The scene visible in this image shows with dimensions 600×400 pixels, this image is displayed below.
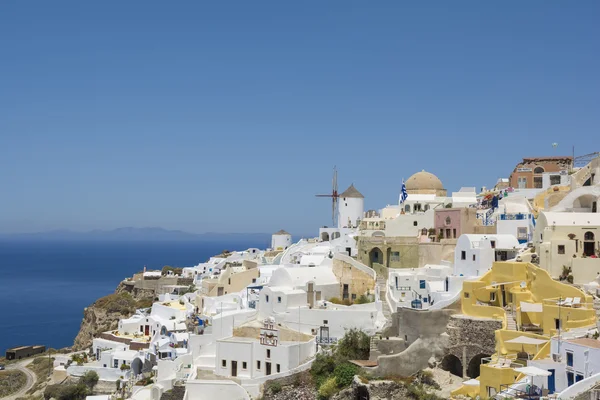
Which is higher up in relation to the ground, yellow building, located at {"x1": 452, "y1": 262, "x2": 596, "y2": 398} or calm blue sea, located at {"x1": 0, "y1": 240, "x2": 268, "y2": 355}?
yellow building, located at {"x1": 452, "y1": 262, "x2": 596, "y2": 398}

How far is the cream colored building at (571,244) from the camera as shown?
1034 inches

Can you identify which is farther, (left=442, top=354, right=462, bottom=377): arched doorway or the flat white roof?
the flat white roof

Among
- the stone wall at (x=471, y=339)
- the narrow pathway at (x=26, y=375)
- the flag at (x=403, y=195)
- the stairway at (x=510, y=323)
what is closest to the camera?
the stairway at (x=510, y=323)

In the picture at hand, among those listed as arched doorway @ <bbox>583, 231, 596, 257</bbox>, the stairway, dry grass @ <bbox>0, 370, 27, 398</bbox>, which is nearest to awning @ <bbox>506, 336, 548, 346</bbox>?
the stairway

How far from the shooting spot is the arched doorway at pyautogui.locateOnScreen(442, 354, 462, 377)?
86.1 feet

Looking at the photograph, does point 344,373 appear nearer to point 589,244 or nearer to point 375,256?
point 589,244

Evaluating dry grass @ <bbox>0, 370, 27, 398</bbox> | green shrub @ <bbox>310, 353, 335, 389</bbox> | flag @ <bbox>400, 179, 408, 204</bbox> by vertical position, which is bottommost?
dry grass @ <bbox>0, 370, 27, 398</bbox>

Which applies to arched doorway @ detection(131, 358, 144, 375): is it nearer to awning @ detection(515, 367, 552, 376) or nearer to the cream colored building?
the cream colored building

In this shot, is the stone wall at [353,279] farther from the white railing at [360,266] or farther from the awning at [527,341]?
the awning at [527,341]

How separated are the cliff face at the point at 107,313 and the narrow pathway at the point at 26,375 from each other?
12.7ft

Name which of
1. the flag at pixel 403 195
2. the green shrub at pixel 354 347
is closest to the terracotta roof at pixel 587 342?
the green shrub at pixel 354 347

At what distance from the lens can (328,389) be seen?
27.2 meters

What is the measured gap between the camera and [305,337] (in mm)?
30844

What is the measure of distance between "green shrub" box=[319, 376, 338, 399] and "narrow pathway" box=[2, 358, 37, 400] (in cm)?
2642
